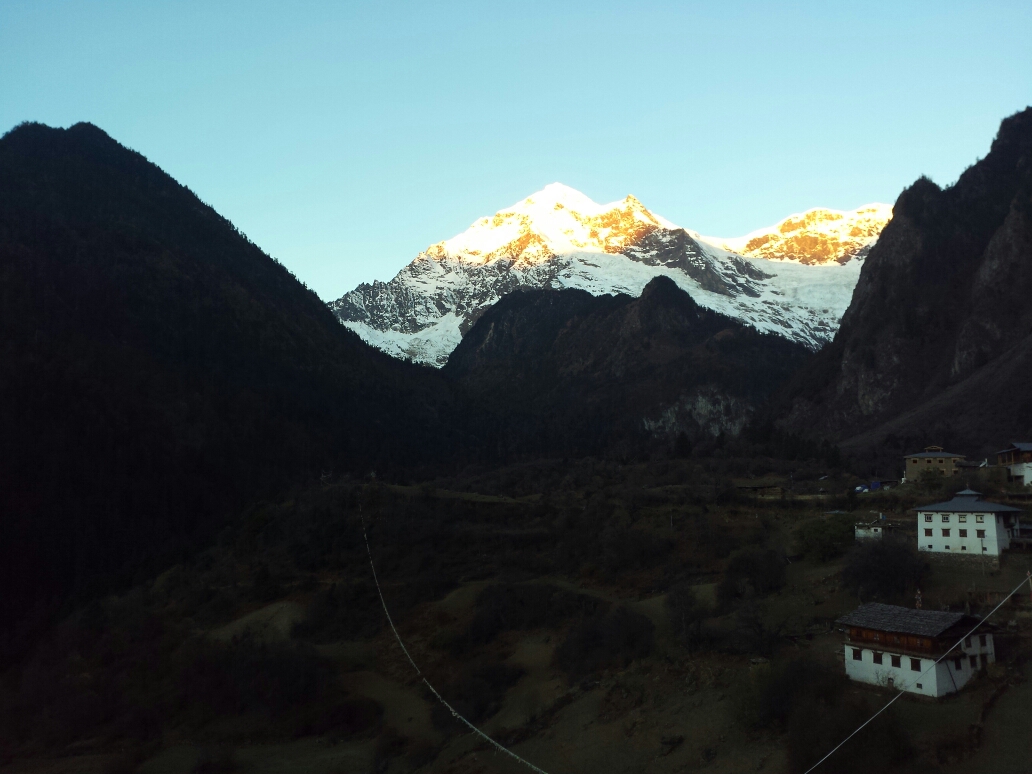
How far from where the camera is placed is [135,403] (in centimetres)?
13888

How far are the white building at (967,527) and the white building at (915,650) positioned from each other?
51.2 ft

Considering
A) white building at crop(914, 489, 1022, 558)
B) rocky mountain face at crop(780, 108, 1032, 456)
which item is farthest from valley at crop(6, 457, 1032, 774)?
rocky mountain face at crop(780, 108, 1032, 456)

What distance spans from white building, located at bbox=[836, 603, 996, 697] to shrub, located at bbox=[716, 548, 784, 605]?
15911mm

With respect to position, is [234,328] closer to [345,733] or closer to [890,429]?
[890,429]

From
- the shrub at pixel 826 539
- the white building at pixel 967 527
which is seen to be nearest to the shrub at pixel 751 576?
the shrub at pixel 826 539

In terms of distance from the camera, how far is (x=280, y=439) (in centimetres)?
15312

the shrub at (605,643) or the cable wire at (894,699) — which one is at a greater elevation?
the cable wire at (894,699)

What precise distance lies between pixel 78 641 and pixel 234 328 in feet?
368

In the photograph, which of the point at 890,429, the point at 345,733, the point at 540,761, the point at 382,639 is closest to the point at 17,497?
the point at 382,639

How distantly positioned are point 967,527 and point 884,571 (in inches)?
323

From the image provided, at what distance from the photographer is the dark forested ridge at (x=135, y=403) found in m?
114

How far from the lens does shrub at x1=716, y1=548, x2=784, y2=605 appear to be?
2263 inches

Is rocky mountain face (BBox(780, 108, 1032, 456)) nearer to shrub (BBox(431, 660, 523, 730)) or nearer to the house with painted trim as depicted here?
the house with painted trim

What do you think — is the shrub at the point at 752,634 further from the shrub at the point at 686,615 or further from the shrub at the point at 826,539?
the shrub at the point at 826,539
